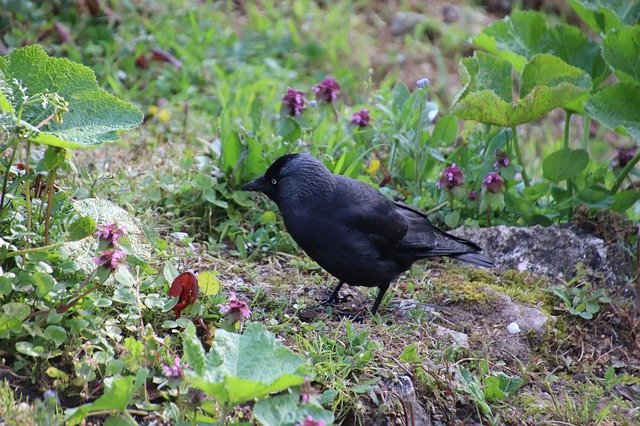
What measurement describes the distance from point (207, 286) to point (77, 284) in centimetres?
52

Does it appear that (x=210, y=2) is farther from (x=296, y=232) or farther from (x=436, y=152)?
(x=296, y=232)

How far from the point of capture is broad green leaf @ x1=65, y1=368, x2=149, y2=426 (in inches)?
111

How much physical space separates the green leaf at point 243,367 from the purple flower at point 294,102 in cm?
198

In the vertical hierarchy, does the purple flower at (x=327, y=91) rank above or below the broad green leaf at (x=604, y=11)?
below

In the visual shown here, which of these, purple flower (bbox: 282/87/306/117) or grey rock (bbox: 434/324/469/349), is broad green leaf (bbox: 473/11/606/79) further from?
grey rock (bbox: 434/324/469/349)

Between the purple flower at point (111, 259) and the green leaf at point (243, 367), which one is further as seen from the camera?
the purple flower at point (111, 259)

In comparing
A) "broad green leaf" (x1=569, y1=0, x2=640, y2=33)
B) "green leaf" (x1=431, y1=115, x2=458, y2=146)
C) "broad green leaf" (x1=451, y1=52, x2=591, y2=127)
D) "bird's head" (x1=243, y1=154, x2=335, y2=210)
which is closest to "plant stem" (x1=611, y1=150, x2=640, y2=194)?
"broad green leaf" (x1=451, y1=52, x2=591, y2=127)

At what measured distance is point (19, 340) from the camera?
325 centimetres

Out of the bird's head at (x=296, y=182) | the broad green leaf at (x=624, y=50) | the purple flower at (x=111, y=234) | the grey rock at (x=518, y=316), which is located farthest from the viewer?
the broad green leaf at (x=624, y=50)

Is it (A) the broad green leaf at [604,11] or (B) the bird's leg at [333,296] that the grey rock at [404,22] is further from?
(B) the bird's leg at [333,296]

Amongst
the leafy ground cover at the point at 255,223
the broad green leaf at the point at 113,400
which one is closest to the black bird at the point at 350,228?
the leafy ground cover at the point at 255,223

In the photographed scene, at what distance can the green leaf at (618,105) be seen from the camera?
4602 mm

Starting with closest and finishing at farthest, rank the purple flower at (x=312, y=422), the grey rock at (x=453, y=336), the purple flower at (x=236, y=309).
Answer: the purple flower at (x=312, y=422) < the purple flower at (x=236, y=309) < the grey rock at (x=453, y=336)

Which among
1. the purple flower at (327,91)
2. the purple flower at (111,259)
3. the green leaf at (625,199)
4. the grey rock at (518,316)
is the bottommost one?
the grey rock at (518,316)
